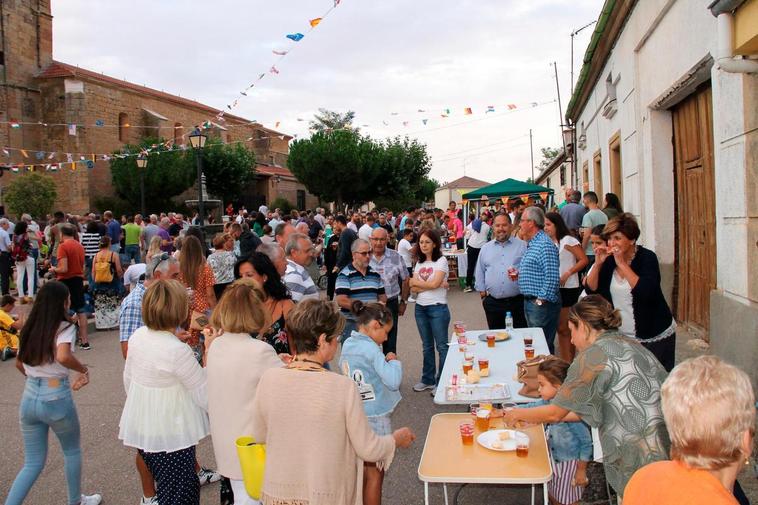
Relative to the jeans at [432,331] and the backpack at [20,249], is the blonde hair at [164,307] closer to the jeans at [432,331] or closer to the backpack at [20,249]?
the jeans at [432,331]

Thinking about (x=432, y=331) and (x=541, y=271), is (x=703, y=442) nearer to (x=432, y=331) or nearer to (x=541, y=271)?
(x=541, y=271)

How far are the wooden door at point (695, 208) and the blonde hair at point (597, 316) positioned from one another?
14.1 feet

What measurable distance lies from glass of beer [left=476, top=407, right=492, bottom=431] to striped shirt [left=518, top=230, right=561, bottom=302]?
2.60 meters

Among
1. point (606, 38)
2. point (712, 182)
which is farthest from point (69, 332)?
point (606, 38)

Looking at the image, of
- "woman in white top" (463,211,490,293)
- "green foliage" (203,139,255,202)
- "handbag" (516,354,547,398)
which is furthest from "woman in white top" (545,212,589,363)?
"green foliage" (203,139,255,202)

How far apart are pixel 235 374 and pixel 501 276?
3715 mm

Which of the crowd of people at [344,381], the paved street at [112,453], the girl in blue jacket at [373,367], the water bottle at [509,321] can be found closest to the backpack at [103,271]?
the paved street at [112,453]

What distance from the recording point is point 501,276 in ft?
20.9

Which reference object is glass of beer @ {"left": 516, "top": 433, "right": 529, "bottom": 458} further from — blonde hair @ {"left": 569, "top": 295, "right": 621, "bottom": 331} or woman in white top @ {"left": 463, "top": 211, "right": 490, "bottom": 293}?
woman in white top @ {"left": 463, "top": 211, "right": 490, "bottom": 293}

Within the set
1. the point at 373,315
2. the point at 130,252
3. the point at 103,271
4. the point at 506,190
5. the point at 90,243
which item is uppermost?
the point at 506,190

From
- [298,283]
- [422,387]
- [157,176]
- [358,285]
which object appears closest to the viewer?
[298,283]

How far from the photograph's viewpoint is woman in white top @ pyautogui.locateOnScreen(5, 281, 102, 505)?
3896 millimetres

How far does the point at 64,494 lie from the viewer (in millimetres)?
4508

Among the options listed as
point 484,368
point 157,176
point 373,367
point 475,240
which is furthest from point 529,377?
point 157,176
